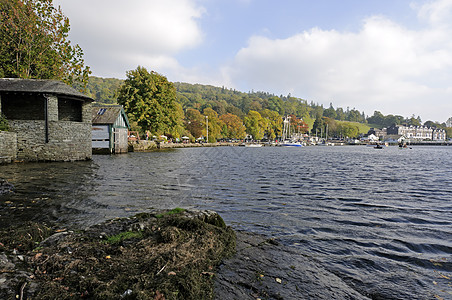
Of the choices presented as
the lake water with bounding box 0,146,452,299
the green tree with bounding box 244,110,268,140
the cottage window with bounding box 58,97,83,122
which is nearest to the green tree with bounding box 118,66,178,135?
the cottage window with bounding box 58,97,83,122

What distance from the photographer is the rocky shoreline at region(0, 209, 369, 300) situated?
3.29 metres

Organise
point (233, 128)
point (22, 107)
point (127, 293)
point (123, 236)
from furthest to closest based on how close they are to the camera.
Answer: point (233, 128) → point (22, 107) → point (123, 236) → point (127, 293)

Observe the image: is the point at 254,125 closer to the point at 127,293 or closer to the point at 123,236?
the point at 123,236

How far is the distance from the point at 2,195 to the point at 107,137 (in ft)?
101

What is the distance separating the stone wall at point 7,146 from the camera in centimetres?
2117

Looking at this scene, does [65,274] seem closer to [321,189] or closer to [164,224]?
[164,224]

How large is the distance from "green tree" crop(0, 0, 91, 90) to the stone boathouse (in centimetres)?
697

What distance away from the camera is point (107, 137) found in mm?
39219

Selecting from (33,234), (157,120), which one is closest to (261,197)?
(33,234)

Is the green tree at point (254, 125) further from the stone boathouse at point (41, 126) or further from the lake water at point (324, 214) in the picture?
the lake water at point (324, 214)

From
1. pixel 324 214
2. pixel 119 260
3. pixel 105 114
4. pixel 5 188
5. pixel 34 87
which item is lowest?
pixel 324 214

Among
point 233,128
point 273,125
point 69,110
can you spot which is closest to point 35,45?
point 69,110

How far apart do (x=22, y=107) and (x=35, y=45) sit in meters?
9.60

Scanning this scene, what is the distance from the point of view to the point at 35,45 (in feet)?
103
